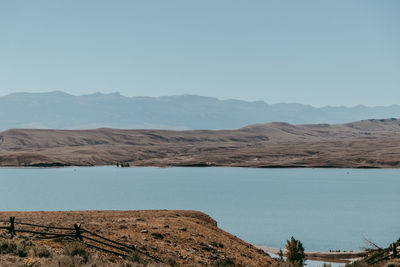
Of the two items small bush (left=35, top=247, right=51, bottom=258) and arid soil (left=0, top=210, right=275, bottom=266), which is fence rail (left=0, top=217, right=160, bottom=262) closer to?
arid soil (left=0, top=210, right=275, bottom=266)

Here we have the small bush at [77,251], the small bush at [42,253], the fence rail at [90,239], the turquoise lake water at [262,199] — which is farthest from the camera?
the turquoise lake water at [262,199]

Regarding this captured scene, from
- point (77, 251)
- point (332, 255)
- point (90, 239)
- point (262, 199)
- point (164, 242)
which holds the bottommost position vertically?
point (262, 199)

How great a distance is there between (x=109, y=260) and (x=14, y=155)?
17477 centimetres

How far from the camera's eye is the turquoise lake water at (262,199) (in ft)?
177

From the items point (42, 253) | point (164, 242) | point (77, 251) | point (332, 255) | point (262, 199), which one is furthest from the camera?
point (262, 199)

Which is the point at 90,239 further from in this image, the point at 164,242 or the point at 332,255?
the point at 332,255

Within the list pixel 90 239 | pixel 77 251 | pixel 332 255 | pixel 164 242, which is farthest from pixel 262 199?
pixel 77 251

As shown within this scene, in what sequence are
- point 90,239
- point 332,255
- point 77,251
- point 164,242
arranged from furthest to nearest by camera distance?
point 332,255
point 164,242
point 90,239
point 77,251

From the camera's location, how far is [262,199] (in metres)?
87.5

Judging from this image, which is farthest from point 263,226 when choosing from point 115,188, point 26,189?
point 26,189

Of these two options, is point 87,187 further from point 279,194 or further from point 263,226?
point 263,226

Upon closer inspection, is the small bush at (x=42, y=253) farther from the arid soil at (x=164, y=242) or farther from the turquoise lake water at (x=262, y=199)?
the turquoise lake water at (x=262, y=199)

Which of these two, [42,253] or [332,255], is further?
[332,255]

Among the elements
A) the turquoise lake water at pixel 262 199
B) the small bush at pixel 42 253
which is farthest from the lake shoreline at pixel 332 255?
the small bush at pixel 42 253
